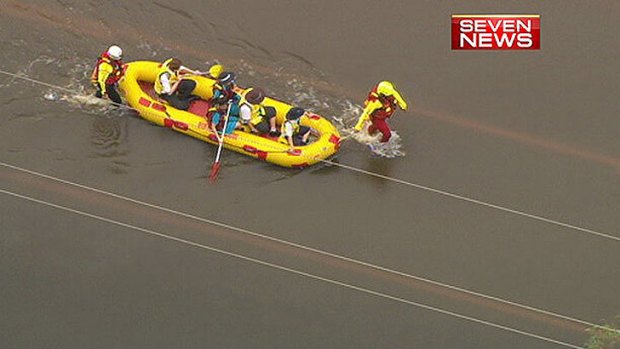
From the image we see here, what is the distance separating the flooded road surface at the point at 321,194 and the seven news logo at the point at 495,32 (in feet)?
0.62

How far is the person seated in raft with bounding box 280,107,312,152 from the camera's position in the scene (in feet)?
47.6

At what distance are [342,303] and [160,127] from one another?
4260mm

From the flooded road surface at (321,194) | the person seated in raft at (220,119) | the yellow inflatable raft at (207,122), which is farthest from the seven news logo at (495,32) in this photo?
the person seated in raft at (220,119)

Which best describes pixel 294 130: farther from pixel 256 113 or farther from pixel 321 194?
pixel 321 194

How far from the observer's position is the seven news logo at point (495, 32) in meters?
16.8

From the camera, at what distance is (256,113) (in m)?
14.7

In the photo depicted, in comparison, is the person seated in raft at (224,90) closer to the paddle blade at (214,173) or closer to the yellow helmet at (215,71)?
the yellow helmet at (215,71)

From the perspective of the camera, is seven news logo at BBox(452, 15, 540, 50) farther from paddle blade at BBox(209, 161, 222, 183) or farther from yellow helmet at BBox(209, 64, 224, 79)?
paddle blade at BBox(209, 161, 222, 183)

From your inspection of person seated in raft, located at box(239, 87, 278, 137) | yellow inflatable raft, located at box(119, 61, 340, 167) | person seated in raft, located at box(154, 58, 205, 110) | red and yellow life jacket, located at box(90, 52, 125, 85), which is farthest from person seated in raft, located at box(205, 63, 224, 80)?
red and yellow life jacket, located at box(90, 52, 125, 85)

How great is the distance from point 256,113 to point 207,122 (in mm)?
779

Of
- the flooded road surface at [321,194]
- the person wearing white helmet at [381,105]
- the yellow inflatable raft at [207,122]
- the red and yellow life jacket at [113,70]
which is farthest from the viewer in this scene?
the red and yellow life jacket at [113,70]


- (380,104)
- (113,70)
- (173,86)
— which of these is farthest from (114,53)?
(380,104)

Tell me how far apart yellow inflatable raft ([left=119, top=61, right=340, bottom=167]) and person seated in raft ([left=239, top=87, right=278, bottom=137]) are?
0.13 m

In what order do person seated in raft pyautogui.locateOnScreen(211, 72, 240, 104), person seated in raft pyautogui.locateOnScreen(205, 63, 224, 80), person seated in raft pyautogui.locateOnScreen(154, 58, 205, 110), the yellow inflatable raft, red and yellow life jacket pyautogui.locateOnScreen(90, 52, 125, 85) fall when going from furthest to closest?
1. person seated in raft pyautogui.locateOnScreen(205, 63, 224, 80)
2. person seated in raft pyautogui.locateOnScreen(154, 58, 205, 110)
3. red and yellow life jacket pyautogui.locateOnScreen(90, 52, 125, 85)
4. person seated in raft pyautogui.locateOnScreen(211, 72, 240, 104)
5. the yellow inflatable raft
